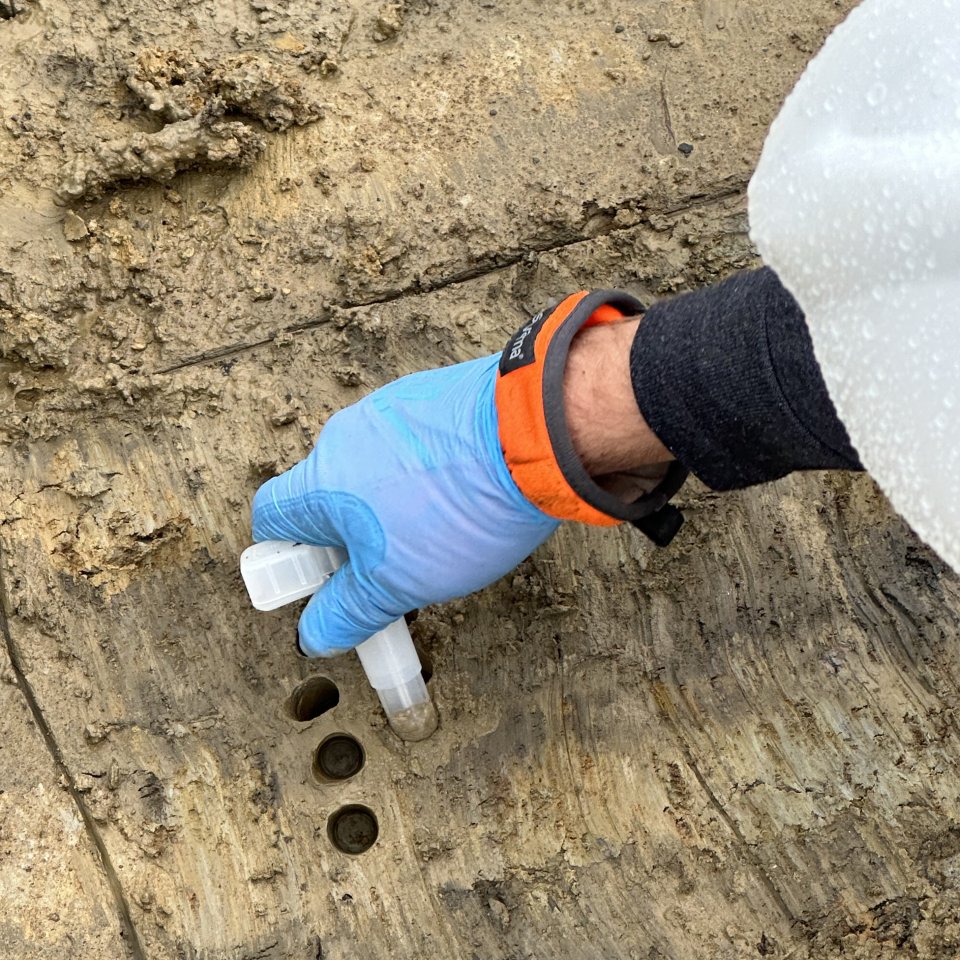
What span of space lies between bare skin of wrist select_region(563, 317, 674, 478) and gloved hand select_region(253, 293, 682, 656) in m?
0.04

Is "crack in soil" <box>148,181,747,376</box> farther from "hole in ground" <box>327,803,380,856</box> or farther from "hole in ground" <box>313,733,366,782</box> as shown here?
"hole in ground" <box>327,803,380,856</box>

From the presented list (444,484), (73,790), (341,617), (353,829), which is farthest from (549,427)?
(73,790)

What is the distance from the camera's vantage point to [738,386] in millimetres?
1111

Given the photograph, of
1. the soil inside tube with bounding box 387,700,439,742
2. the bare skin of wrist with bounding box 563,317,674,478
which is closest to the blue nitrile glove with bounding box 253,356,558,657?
the bare skin of wrist with bounding box 563,317,674,478

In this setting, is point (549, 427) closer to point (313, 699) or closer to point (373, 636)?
point (373, 636)

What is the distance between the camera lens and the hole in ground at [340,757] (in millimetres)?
1782

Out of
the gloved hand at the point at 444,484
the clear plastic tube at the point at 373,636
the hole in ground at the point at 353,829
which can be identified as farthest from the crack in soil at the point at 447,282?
the hole in ground at the point at 353,829

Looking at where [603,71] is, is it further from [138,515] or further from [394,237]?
[138,515]

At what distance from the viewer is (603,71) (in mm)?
1898

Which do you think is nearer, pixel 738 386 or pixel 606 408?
pixel 738 386

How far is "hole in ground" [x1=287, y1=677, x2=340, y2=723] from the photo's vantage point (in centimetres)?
177

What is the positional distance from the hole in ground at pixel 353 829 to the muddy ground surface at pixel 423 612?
0.19 ft

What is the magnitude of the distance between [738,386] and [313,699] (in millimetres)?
1208

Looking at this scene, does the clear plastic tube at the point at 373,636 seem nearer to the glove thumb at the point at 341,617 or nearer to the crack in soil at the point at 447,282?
the glove thumb at the point at 341,617
